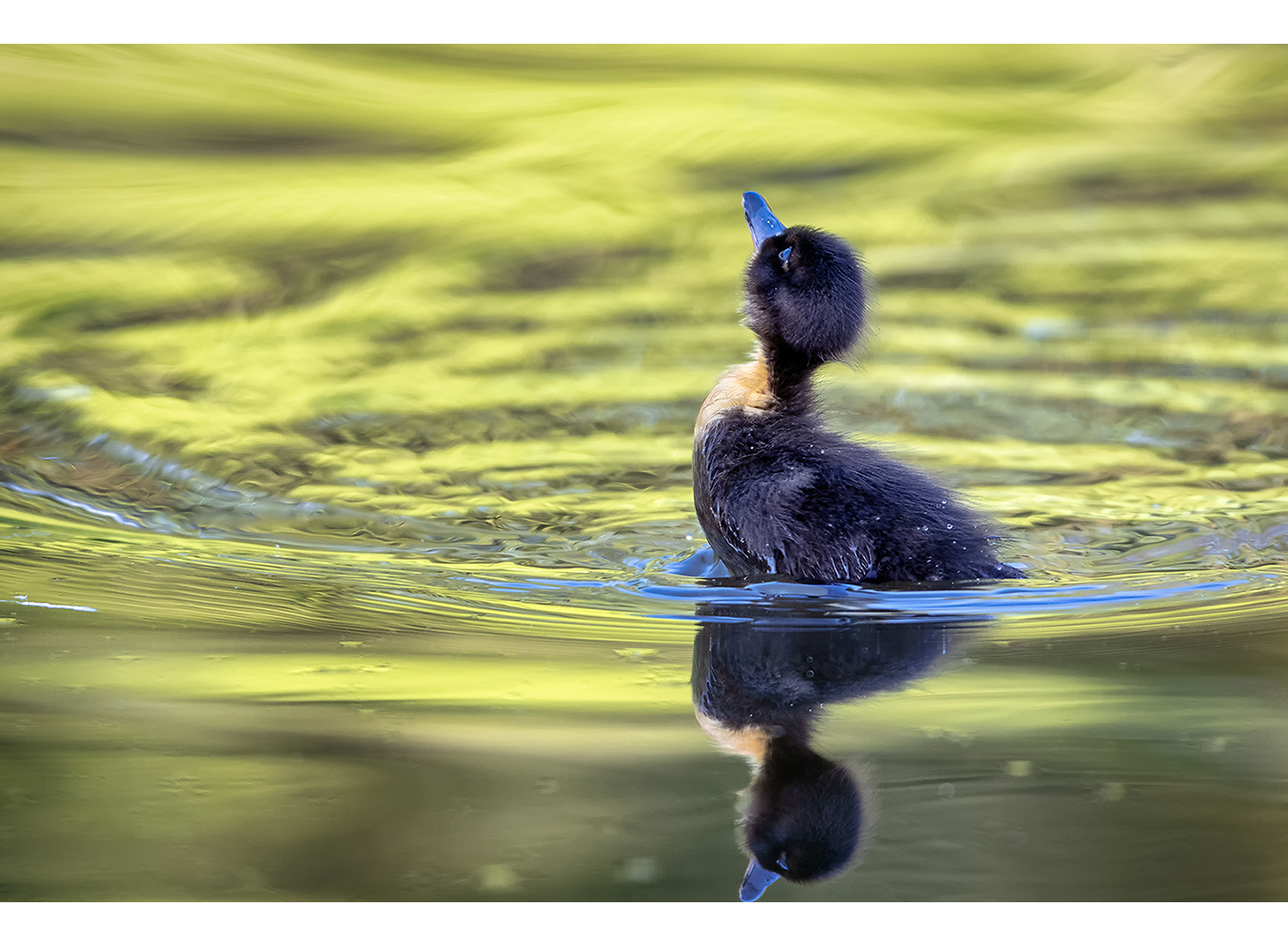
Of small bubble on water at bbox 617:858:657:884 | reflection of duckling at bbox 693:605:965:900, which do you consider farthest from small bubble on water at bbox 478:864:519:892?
reflection of duckling at bbox 693:605:965:900

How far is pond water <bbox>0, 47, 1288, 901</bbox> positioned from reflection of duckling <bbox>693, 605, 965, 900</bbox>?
2 centimetres

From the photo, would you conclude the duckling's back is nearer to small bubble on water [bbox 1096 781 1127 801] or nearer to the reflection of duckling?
the reflection of duckling

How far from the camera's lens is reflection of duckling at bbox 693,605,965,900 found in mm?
2623

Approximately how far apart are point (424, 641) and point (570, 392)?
8.59ft

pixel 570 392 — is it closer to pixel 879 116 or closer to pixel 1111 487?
pixel 1111 487

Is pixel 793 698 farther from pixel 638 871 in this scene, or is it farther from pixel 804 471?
pixel 804 471

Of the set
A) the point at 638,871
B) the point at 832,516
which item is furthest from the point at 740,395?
the point at 638,871

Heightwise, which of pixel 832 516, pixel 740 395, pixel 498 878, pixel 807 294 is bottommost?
pixel 498 878

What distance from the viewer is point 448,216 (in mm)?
8234

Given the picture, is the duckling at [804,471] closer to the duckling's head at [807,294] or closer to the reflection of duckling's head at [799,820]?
the duckling's head at [807,294]

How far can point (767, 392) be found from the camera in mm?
4523

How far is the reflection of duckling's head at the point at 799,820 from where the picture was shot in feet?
8.42

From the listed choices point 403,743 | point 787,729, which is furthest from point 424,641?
point 787,729

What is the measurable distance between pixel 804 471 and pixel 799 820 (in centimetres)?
159
